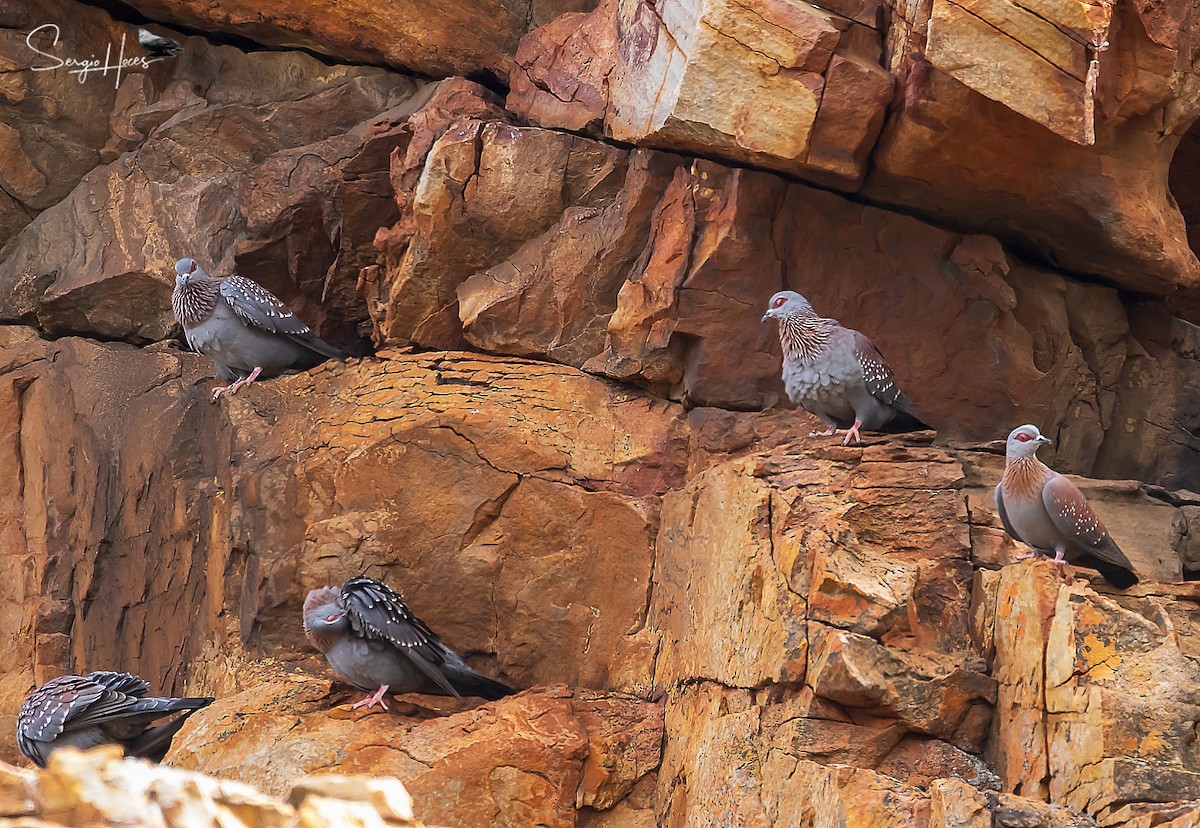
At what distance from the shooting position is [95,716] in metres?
6.88

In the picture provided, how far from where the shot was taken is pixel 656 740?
22.2 ft

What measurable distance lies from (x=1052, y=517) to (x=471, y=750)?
9.12ft

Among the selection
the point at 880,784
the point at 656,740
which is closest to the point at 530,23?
the point at 656,740

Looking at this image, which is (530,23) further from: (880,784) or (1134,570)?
(880,784)

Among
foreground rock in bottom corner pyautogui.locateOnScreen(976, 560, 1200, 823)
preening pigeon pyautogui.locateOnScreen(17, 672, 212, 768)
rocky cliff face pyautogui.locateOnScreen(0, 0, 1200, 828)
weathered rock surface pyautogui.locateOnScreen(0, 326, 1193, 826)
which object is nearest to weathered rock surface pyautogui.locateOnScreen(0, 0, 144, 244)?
rocky cliff face pyautogui.locateOnScreen(0, 0, 1200, 828)

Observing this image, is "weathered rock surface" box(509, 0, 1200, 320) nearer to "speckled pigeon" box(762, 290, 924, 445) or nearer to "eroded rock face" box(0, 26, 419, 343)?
"speckled pigeon" box(762, 290, 924, 445)

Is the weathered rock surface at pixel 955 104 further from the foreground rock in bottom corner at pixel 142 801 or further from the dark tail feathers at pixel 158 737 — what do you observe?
the foreground rock in bottom corner at pixel 142 801

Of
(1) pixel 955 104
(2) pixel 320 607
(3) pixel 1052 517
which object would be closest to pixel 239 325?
(2) pixel 320 607

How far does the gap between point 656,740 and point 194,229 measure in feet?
15.0

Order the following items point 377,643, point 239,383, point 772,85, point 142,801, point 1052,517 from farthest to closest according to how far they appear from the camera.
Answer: point 239,383
point 772,85
point 377,643
point 1052,517
point 142,801

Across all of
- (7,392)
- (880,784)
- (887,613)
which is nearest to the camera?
(880,784)

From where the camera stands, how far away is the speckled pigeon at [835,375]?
269 inches

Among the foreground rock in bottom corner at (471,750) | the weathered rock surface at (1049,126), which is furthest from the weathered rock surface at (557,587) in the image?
the weathered rock surface at (1049,126)

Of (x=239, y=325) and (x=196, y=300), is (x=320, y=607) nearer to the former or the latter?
(x=239, y=325)
